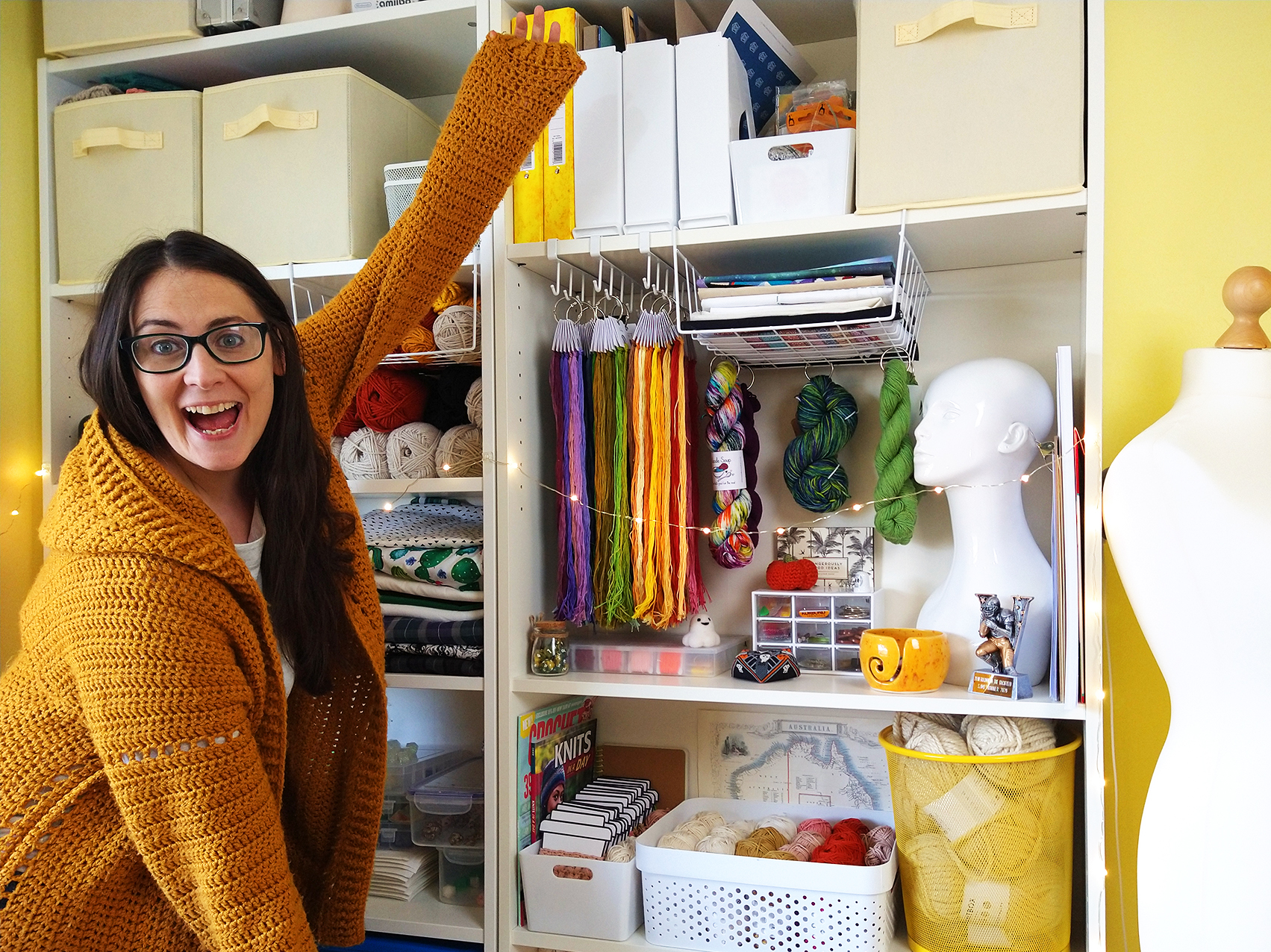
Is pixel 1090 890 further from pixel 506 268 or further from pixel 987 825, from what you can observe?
pixel 506 268

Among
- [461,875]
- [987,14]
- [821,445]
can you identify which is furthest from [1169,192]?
[461,875]

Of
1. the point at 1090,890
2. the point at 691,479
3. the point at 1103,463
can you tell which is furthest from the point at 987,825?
the point at 691,479

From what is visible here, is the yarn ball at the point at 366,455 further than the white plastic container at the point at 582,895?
Yes

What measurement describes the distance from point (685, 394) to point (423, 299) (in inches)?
16.9

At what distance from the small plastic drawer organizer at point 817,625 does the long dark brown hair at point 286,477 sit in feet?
2.16

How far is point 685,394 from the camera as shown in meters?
1.61

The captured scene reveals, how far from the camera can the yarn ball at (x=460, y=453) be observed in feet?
5.54

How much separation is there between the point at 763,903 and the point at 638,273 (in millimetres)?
982

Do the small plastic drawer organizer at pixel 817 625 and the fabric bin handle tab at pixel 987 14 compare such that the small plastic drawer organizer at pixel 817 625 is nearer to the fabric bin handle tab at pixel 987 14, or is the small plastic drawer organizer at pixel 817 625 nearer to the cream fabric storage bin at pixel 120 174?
the fabric bin handle tab at pixel 987 14

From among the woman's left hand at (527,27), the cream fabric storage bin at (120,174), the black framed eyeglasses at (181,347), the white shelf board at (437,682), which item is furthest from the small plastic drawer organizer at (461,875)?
the woman's left hand at (527,27)

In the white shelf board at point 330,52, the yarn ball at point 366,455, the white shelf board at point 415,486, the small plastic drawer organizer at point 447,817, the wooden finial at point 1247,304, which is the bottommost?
the small plastic drawer organizer at point 447,817

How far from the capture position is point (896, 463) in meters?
1.56

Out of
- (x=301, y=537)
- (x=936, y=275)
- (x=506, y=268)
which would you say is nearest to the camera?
(x=301, y=537)

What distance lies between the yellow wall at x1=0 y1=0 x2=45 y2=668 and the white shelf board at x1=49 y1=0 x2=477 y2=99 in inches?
3.5
